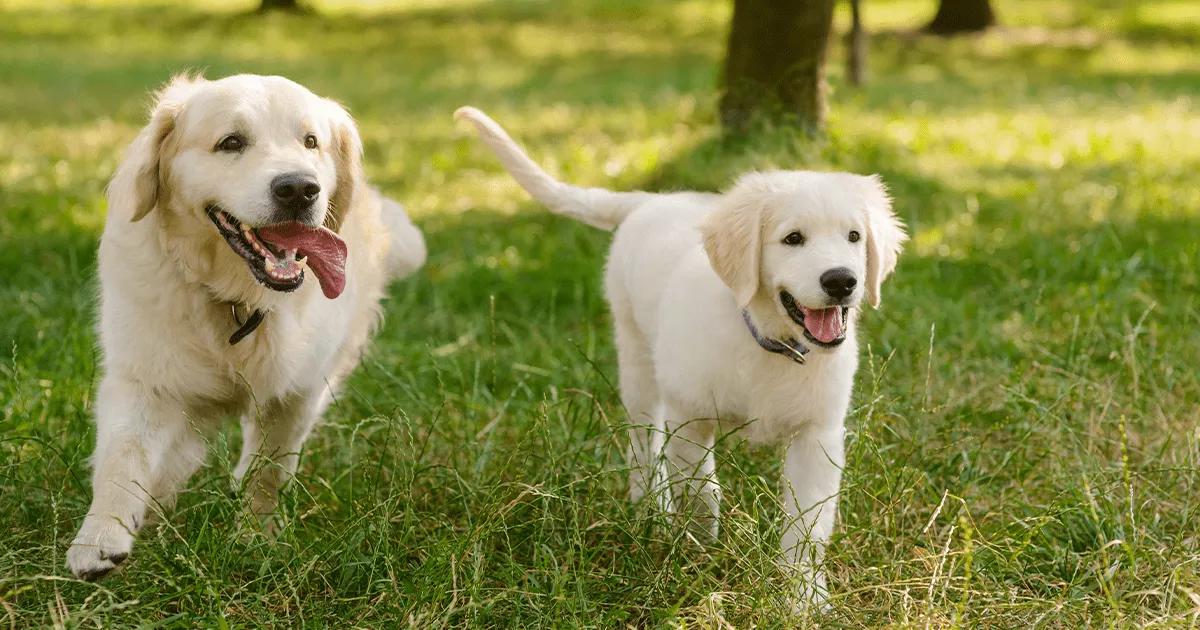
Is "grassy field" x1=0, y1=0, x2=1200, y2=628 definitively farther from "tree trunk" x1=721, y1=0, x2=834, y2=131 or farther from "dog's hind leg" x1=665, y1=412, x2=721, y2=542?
"tree trunk" x1=721, y1=0, x2=834, y2=131

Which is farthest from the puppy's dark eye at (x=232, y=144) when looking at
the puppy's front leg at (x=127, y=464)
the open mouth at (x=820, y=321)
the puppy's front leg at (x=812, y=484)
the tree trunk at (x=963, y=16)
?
the tree trunk at (x=963, y=16)

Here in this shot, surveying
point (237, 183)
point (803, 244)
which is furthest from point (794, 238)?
point (237, 183)

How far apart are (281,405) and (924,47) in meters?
14.4

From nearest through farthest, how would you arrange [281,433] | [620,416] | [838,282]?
[838,282]
[281,433]
[620,416]

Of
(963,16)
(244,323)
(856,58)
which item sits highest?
(244,323)

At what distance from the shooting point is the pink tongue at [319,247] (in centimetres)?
332

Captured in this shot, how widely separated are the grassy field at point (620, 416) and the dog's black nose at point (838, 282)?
335 millimetres

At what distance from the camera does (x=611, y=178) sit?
7613 millimetres

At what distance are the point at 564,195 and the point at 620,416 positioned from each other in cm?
76

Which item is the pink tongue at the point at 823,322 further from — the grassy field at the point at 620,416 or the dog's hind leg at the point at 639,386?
the dog's hind leg at the point at 639,386

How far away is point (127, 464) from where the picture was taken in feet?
10.5

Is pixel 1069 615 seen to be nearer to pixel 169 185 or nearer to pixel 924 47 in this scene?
pixel 169 185

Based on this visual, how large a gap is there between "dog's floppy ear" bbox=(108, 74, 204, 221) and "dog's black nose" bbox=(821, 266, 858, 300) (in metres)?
1.70

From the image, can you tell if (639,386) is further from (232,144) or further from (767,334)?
(232,144)
